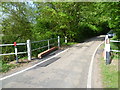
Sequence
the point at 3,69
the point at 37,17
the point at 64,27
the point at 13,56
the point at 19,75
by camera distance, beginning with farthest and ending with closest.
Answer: the point at 37,17 → the point at 64,27 → the point at 13,56 → the point at 3,69 → the point at 19,75

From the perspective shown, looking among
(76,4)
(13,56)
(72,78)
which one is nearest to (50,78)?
(72,78)

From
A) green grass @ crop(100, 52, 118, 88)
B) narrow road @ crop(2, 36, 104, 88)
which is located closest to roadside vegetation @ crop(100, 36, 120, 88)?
green grass @ crop(100, 52, 118, 88)

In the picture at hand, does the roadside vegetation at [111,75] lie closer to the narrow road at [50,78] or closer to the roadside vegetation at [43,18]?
the narrow road at [50,78]

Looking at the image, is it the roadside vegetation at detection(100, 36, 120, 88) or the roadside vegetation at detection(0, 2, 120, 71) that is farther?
the roadside vegetation at detection(0, 2, 120, 71)

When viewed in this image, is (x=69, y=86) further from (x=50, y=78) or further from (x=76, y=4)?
(x=76, y=4)

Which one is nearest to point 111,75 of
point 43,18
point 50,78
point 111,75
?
point 111,75

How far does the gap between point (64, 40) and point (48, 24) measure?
333 cm

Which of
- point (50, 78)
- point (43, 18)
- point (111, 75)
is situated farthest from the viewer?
point (43, 18)

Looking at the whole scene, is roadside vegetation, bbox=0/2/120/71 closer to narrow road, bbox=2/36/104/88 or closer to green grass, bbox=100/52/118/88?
green grass, bbox=100/52/118/88

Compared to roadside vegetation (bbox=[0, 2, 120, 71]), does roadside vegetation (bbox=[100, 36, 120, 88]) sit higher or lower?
lower

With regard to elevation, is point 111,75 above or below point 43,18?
below

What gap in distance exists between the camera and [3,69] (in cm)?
703

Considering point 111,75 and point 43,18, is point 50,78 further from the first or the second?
point 43,18

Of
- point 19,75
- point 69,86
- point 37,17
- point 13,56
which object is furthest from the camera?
point 37,17
